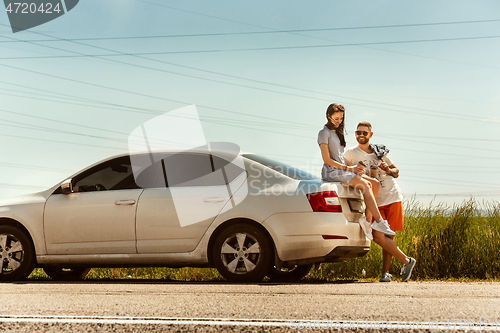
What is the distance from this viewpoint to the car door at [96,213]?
7.36 metres

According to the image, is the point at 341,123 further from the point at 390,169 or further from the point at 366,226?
the point at 366,226

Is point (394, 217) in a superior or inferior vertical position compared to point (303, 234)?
inferior

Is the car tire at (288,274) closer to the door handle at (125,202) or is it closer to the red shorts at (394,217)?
the red shorts at (394,217)

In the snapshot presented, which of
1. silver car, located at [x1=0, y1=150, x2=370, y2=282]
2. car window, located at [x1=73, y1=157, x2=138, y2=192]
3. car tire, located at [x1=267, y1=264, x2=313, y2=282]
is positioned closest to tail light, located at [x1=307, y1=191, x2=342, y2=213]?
silver car, located at [x1=0, y1=150, x2=370, y2=282]

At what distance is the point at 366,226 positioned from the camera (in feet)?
23.5

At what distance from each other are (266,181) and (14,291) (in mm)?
3122

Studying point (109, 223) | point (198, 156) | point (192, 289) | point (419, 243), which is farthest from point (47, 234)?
point (419, 243)

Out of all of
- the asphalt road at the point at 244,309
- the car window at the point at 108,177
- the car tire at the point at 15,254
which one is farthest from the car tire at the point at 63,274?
the asphalt road at the point at 244,309

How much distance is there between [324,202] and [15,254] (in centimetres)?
440

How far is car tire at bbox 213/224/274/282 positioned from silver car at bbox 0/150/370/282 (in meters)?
0.01

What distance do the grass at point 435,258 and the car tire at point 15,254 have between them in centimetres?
171

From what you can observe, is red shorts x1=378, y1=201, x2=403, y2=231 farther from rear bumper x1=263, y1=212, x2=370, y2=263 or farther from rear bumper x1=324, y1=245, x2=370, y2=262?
rear bumper x1=263, y1=212, x2=370, y2=263

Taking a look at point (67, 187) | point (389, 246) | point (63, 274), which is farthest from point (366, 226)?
point (63, 274)

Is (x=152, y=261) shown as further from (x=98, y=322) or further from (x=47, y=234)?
(x=98, y=322)
